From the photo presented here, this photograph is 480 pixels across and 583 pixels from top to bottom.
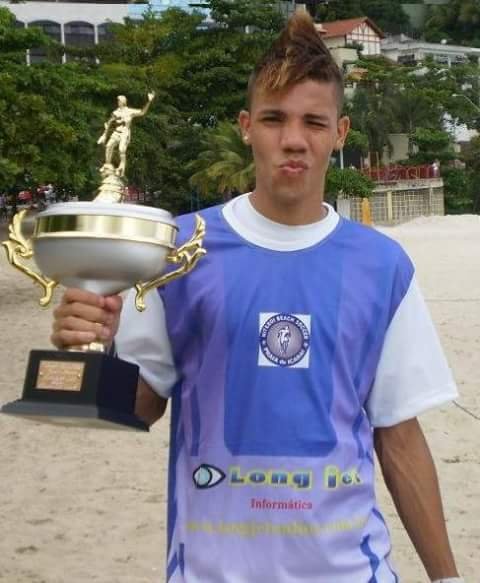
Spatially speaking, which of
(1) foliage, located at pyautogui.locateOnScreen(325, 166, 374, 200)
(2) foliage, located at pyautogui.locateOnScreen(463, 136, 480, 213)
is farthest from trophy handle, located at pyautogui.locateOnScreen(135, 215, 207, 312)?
(2) foliage, located at pyautogui.locateOnScreen(463, 136, 480, 213)

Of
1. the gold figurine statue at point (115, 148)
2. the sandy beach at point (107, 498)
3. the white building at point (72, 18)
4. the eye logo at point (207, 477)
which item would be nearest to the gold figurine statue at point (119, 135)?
the gold figurine statue at point (115, 148)

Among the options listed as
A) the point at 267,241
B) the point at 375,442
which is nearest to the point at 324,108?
the point at 267,241

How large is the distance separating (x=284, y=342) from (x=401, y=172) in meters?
51.5

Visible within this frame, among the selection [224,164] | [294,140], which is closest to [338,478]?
[294,140]

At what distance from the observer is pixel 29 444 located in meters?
8.31

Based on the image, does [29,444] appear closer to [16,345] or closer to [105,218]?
[16,345]

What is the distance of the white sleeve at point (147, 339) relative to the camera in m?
2.24

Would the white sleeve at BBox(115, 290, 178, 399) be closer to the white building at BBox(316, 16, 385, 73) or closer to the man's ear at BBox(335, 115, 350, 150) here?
the man's ear at BBox(335, 115, 350, 150)

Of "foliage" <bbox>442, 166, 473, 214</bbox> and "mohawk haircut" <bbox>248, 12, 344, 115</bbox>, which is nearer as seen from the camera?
"mohawk haircut" <bbox>248, 12, 344, 115</bbox>

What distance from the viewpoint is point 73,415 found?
6.63ft

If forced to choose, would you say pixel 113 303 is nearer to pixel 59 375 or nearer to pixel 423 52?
pixel 59 375

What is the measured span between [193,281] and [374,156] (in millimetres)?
55900

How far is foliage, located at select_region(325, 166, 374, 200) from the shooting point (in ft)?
156

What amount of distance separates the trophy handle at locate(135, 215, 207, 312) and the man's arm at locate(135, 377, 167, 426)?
0.19 metres
